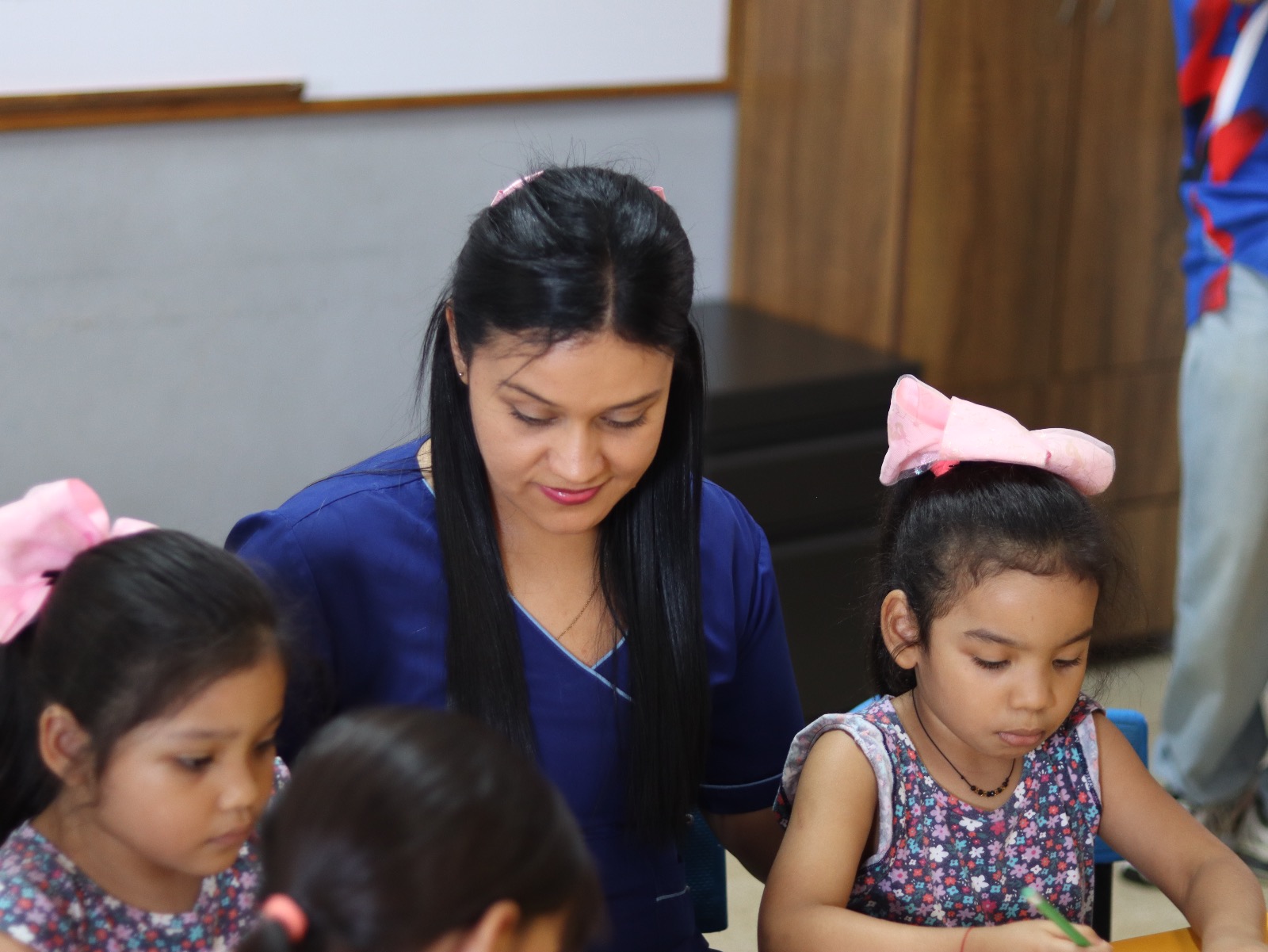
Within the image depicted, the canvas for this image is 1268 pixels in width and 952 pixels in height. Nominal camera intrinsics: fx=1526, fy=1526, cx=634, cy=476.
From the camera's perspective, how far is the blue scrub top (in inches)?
52.9

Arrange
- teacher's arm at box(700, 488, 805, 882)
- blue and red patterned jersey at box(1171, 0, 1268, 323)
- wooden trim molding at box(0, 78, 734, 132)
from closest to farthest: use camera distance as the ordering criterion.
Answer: teacher's arm at box(700, 488, 805, 882), blue and red patterned jersey at box(1171, 0, 1268, 323), wooden trim molding at box(0, 78, 734, 132)

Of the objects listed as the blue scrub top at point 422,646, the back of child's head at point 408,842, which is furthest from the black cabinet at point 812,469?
the back of child's head at point 408,842

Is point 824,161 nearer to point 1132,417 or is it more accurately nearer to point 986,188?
point 986,188

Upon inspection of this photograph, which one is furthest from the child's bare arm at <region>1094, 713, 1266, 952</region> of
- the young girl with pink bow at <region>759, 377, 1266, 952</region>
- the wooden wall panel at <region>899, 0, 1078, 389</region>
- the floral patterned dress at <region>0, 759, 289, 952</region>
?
the wooden wall panel at <region>899, 0, 1078, 389</region>

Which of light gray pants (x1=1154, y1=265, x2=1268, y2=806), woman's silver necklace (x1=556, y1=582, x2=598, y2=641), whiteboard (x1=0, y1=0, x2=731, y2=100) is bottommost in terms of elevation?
light gray pants (x1=1154, y1=265, x2=1268, y2=806)

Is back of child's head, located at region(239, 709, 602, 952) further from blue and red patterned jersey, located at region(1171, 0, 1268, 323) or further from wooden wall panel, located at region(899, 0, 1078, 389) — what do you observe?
wooden wall panel, located at region(899, 0, 1078, 389)

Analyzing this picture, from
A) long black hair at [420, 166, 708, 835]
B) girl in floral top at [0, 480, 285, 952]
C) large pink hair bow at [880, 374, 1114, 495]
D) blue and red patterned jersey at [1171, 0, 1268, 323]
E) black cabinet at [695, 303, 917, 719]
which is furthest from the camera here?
black cabinet at [695, 303, 917, 719]

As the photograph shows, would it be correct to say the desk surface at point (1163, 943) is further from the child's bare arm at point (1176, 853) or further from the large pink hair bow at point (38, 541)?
the large pink hair bow at point (38, 541)

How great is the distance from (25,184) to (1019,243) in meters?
1.80

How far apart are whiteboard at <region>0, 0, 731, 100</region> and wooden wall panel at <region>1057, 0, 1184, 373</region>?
0.75m

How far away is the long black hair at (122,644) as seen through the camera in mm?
1053

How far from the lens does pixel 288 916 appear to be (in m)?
0.79

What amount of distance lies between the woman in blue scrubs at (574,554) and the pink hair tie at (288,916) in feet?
1.56

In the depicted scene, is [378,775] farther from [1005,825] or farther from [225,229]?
[225,229]
